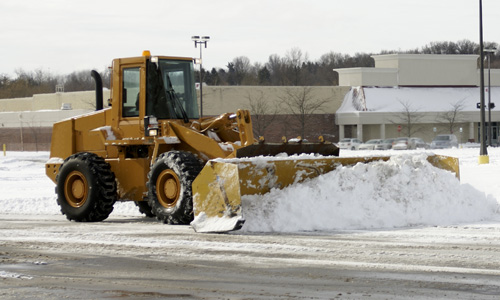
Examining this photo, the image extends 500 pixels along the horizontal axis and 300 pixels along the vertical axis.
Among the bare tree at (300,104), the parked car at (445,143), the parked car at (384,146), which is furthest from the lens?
the bare tree at (300,104)

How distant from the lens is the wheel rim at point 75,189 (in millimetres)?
15289

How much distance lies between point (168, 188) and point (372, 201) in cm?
322

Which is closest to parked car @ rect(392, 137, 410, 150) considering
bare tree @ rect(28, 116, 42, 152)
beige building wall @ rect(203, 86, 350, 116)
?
beige building wall @ rect(203, 86, 350, 116)

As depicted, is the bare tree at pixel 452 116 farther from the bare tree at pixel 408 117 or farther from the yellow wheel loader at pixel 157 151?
the yellow wheel loader at pixel 157 151

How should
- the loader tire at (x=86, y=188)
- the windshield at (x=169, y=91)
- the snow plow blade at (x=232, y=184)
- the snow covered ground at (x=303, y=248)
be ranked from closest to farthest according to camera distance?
the snow covered ground at (x=303, y=248) → the snow plow blade at (x=232, y=184) → the loader tire at (x=86, y=188) → the windshield at (x=169, y=91)

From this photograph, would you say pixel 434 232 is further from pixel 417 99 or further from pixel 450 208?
pixel 417 99

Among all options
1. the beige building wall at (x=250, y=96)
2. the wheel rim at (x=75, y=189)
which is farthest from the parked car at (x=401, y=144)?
the wheel rim at (x=75, y=189)

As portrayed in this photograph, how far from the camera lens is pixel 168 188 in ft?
45.5

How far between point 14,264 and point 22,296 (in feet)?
7.01

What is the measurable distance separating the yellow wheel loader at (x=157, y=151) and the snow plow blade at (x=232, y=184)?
0.02 metres

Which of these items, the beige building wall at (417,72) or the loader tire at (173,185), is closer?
the loader tire at (173,185)

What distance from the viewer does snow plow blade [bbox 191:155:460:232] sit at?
1252 centimetres

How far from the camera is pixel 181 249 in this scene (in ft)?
35.6

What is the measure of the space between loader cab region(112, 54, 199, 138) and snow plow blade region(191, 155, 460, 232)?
8.11 ft
